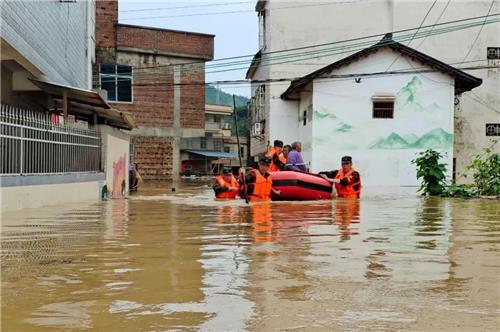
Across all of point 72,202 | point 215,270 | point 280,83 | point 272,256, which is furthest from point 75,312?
point 280,83

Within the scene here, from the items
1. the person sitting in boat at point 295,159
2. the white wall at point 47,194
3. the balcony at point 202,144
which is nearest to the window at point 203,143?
the balcony at point 202,144

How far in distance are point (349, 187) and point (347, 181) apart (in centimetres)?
22

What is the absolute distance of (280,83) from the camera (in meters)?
35.6

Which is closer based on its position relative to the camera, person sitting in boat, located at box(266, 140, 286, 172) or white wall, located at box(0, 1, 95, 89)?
white wall, located at box(0, 1, 95, 89)

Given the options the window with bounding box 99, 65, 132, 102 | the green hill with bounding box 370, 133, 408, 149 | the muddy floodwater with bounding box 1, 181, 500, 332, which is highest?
the window with bounding box 99, 65, 132, 102

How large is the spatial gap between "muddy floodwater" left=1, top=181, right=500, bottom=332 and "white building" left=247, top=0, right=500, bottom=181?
25834 millimetres

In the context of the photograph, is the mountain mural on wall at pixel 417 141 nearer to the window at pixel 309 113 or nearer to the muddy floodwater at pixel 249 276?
the window at pixel 309 113

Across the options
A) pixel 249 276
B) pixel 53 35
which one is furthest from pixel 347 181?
pixel 249 276

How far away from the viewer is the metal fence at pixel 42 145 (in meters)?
10.5

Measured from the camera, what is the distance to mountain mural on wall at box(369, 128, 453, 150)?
2802cm

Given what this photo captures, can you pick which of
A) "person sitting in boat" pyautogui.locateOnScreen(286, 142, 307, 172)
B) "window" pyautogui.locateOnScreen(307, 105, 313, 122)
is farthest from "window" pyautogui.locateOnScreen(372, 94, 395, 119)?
"person sitting in boat" pyautogui.locateOnScreen(286, 142, 307, 172)

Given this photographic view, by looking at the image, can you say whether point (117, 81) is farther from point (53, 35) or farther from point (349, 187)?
point (349, 187)

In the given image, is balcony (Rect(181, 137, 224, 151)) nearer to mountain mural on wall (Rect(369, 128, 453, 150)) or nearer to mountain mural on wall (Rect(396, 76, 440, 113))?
mountain mural on wall (Rect(369, 128, 453, 150))

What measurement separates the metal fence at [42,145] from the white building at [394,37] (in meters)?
19.8
